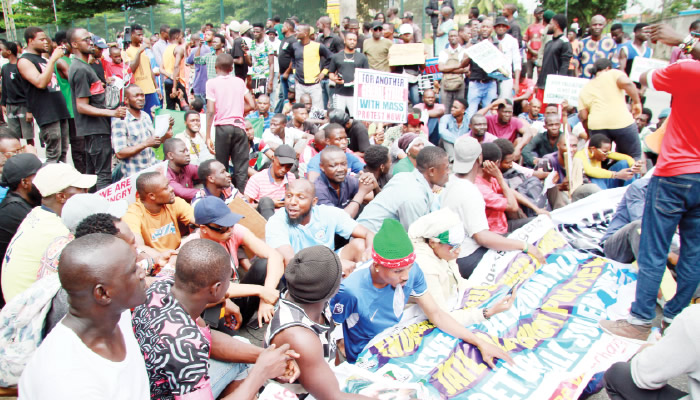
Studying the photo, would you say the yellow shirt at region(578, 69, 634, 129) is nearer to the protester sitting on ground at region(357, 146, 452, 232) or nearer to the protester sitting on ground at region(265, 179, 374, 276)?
the protester sitting on ground at region(357, 146, 452, 232)

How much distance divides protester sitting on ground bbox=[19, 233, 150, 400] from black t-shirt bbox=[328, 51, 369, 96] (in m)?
7.63

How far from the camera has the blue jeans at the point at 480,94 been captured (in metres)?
8.91

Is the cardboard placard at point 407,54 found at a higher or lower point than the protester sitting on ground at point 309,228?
higher

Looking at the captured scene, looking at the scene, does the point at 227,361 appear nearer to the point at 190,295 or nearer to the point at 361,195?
the point at 190,295

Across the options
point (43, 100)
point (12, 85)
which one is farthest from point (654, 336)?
point (12, 85)

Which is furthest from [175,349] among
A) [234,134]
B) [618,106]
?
[618,106]

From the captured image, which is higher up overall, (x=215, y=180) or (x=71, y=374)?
(x=71, y=374)

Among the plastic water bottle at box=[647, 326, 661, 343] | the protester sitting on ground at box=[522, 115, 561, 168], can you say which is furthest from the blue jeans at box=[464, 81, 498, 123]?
the plastic water bottle at box=[647, 326, 661, 343]

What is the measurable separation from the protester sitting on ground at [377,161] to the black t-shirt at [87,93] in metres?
3.24

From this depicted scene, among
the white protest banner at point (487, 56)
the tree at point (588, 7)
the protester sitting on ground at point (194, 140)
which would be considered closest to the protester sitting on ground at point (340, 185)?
the protester sitting on ground at point (194, 140)

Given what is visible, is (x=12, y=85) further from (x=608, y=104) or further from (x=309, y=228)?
(x=608, y=104)

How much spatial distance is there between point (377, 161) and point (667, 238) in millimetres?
3126

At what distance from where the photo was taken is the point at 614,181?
6113 millimetres

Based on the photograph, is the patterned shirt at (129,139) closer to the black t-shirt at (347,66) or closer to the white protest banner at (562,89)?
the black t-shirt at (347,66)
